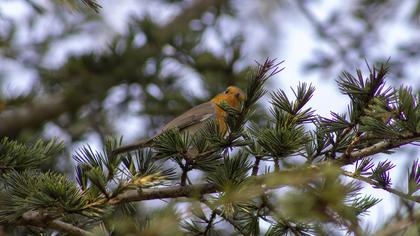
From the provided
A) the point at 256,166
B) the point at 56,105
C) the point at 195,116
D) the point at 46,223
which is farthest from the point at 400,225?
the point at 56,105

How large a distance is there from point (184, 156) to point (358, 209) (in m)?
0.84

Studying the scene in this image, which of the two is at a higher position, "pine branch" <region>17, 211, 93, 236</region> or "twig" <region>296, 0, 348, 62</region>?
"twig" <region>296, 0, 348, 62</region>

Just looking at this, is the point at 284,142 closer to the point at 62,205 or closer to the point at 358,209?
the point at 358,209

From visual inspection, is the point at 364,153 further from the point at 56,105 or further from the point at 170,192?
the point at 56,105

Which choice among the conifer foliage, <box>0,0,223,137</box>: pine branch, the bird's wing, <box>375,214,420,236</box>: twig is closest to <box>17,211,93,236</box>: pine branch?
the conifer foliage

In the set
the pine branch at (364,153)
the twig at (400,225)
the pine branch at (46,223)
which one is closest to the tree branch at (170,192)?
the pine branch at (46,223)

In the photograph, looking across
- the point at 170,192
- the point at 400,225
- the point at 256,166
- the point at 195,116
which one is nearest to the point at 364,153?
the point at 256,166

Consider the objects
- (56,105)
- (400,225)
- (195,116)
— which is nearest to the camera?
(400,225)

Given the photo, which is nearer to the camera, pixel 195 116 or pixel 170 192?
pixel 170 192

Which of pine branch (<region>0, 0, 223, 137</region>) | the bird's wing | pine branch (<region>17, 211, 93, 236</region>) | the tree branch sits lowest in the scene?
pine branch (<region>17, 211, 93, 236</region>)

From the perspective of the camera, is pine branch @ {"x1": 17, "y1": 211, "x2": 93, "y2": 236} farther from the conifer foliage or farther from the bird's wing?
the bird's wing

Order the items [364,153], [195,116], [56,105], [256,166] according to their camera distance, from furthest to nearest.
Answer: [56,105] → [195,116] → [256,166] → [364,153]

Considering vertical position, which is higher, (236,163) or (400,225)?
(236,163)

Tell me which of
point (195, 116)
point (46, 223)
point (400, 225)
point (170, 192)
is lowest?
point (400, 225)
